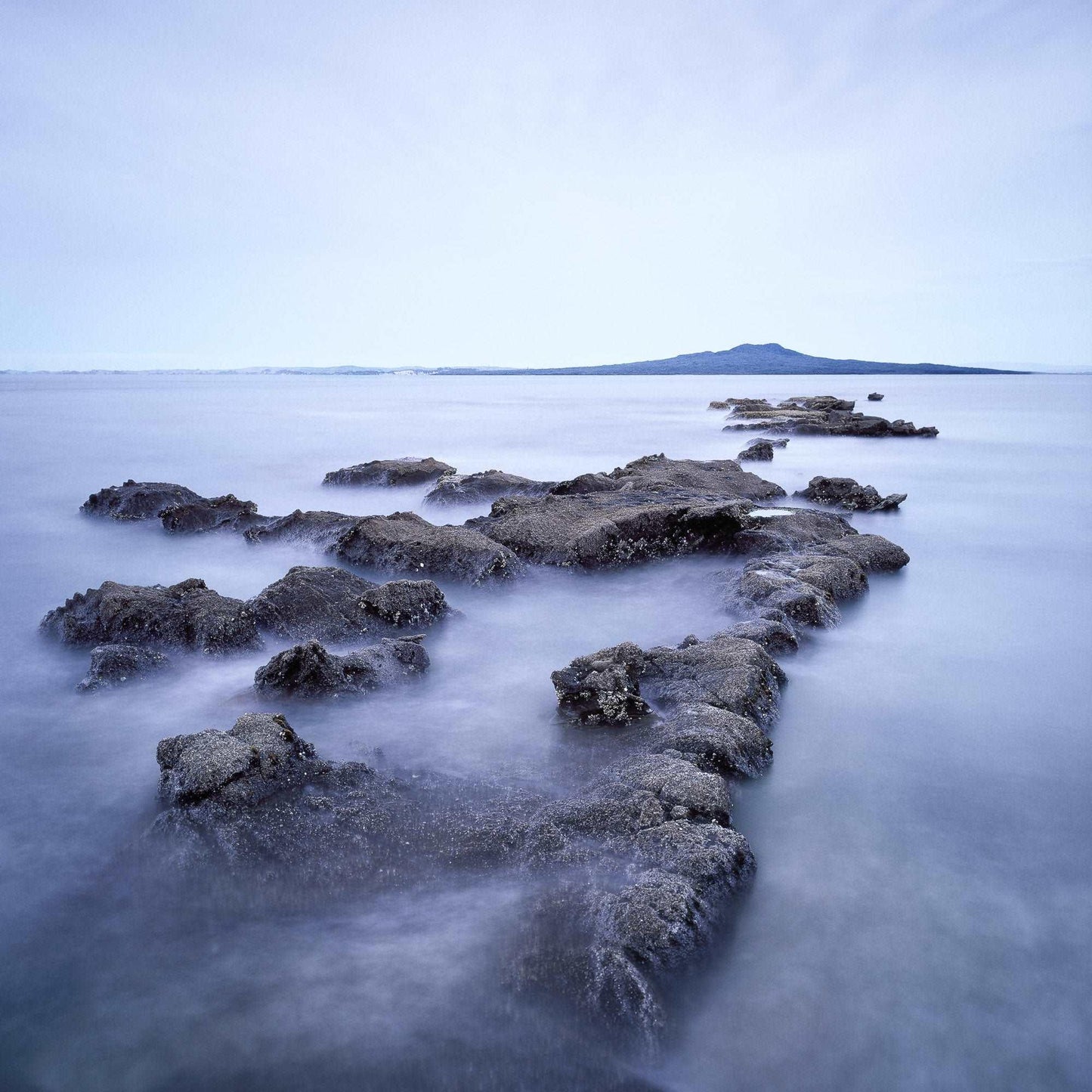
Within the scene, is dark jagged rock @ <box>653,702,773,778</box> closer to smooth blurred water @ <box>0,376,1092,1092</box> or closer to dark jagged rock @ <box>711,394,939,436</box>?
smooth blurred water @ <box>0,376,1092,1092</box>

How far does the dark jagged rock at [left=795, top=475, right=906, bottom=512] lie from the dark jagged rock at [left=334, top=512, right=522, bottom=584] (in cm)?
639

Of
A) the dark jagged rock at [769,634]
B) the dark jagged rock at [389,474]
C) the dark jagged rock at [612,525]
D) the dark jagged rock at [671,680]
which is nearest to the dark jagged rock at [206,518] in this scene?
the dark jagged rock at [612,525]

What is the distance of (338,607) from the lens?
5.94m

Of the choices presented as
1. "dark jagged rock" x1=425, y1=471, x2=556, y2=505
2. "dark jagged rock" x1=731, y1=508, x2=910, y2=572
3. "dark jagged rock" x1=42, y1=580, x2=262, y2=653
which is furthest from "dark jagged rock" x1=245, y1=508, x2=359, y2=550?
"dark jagged rock" x1=731, y1=508, x2=910, y2=572

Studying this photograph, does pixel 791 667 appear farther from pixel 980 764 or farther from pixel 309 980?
pixel 309 980

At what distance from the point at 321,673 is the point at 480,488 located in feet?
23.8

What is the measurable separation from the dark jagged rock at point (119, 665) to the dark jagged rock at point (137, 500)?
5735 mm

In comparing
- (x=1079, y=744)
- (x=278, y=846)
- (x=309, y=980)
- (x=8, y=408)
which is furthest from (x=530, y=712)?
(x=8, y=408)

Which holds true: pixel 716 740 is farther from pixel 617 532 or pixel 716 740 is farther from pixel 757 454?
pixel 757 454

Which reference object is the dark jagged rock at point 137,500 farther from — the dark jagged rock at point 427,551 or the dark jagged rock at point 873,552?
the dark jagged rock at point 873,552

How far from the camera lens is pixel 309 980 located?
8.56 ft

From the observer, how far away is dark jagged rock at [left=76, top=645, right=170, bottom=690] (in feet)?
16.0

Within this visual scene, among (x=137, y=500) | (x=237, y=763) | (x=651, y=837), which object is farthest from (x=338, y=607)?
(x=137, y=500)

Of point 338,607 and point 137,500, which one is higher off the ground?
point 338,607
